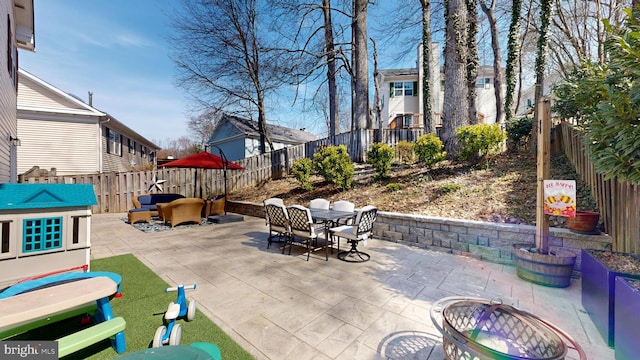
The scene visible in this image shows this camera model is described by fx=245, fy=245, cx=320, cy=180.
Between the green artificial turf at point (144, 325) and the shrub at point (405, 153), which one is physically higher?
the shrub at point (405, 153)

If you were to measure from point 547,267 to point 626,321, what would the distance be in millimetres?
1569

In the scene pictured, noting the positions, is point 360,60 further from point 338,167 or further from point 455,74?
point 338,167

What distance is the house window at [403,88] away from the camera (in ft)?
70.1

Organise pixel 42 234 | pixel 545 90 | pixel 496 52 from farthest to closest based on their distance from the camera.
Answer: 1. pixel 545 90
2. pixel 496 52
3. pixel 42 234

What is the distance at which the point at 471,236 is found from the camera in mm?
4500

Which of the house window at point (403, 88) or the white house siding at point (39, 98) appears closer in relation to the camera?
the white house siding at point (39, 98)

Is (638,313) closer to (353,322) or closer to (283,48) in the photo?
(353,322)

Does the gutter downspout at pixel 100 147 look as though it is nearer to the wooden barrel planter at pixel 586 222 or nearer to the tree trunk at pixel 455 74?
the tree trunk at pixel 455 74

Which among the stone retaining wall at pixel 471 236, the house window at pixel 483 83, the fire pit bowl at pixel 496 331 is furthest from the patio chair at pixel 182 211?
the house window at pixel 483 83

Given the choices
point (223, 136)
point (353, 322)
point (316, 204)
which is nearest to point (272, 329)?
point (353, 322)

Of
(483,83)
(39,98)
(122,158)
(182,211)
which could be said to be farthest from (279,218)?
(483,83)

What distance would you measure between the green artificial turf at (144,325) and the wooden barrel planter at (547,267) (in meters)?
3.72

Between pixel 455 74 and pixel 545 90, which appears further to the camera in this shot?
pixel 545 90

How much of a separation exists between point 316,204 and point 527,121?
721cm
